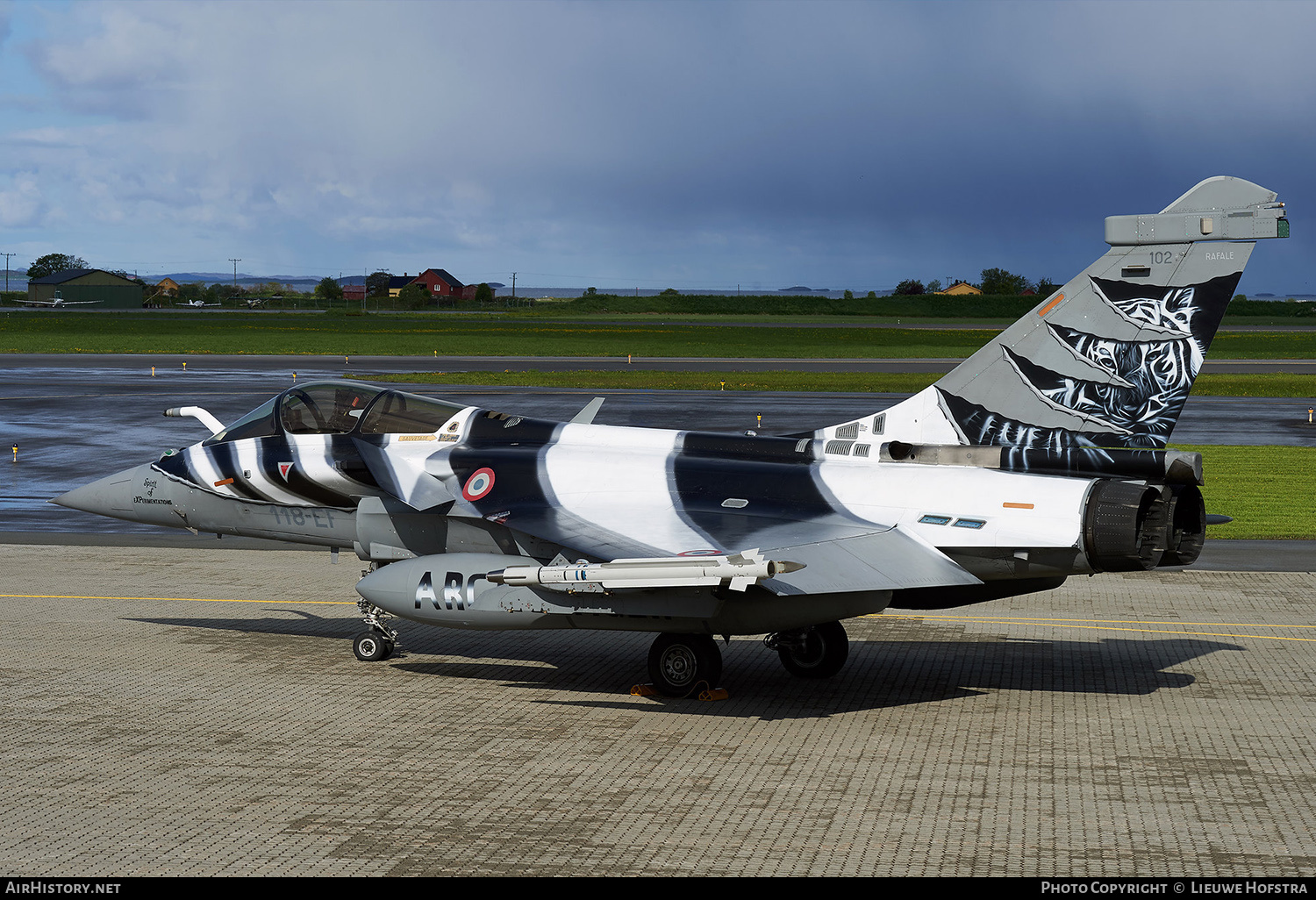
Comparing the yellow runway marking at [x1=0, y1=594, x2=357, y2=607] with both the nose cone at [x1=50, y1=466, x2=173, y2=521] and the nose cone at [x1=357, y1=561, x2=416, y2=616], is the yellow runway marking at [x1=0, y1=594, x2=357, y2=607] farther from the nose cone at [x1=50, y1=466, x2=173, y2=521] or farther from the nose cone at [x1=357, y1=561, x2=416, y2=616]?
the nose cone at [x1=357, y1=561, x2=416, y2=616]

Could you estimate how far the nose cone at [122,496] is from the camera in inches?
594

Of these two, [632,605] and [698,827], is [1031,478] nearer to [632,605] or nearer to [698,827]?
[632,605]

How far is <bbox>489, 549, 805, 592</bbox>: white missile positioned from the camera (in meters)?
10.2

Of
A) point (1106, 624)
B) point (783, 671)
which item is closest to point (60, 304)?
point (783, 671)

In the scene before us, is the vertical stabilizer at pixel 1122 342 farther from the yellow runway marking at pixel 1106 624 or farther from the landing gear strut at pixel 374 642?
the landing gear strut at pixel 374 642

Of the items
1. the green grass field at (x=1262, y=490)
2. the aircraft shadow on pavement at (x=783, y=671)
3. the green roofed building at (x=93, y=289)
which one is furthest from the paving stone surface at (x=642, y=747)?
the green roofed building at (x=93, y=289)

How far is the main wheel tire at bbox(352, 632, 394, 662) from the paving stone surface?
0.74 ft

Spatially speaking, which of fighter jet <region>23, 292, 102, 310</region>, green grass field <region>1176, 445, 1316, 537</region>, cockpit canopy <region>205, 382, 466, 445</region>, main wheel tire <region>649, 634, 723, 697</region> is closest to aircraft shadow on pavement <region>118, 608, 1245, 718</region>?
main wheel tire <region>649, 634, 723, 697</region>

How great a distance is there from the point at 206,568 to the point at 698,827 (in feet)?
42.3

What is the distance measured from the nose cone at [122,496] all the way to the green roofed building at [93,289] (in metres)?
170

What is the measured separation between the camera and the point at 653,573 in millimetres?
10695

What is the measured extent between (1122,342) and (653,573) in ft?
18.0
